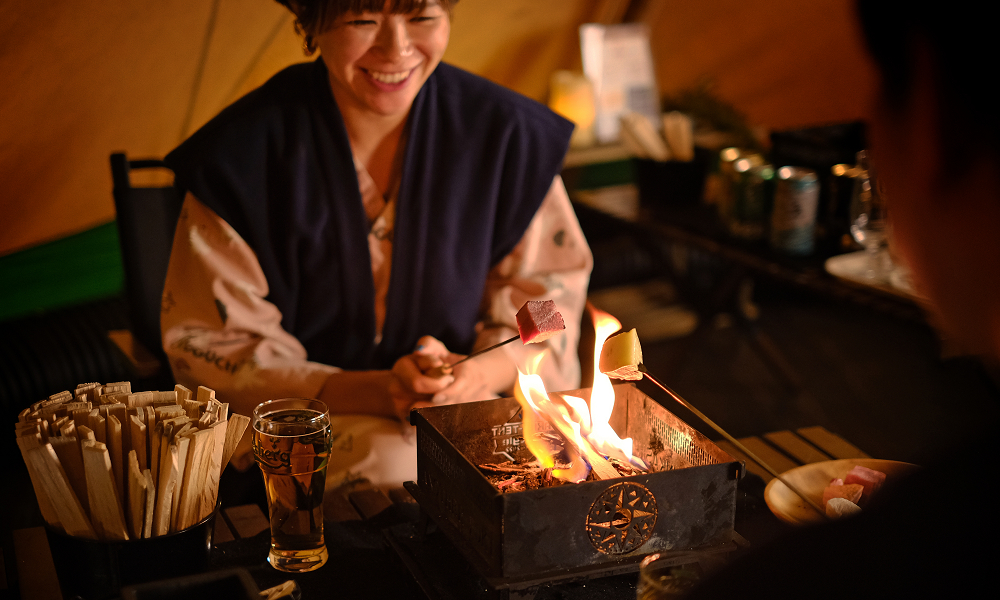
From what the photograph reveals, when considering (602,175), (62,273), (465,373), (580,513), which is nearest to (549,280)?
(465,373)

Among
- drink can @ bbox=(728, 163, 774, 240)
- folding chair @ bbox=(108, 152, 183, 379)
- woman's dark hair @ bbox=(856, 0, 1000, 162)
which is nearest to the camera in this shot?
woman's dark hair @ bbox=(856, 0, 1000, 162)

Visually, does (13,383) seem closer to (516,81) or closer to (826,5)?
(516,81)

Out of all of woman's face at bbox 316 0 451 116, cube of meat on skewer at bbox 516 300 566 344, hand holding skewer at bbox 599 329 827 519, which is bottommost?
hand holding skewer at bbox 599 329 827 519

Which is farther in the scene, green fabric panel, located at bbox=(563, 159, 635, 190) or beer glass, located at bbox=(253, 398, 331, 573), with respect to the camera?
green fabric panel, located at bbox=(563, 159, 635, 190)

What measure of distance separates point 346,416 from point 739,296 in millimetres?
2149

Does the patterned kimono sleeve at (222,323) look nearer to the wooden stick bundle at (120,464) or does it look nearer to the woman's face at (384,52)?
the woman's face at (384,52)

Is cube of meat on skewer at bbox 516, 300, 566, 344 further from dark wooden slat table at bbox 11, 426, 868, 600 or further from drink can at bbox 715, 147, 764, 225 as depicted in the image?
drink can at bbox 715, 147, 764, 225

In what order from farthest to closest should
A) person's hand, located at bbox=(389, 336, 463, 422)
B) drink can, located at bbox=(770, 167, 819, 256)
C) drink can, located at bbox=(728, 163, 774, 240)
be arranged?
drink can, located at bbox=(728, 163, 774, 240)
drink can, located at bbox=(770, 167, 819, 256)
person's hand, located at bbox=(389, 336, 463, 422)

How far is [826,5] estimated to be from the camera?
3.47 meters

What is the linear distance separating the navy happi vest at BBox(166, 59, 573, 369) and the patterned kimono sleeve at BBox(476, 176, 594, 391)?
38 mm

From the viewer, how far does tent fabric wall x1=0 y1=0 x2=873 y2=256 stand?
1972 mm

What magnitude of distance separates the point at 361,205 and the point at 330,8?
371 millimetres

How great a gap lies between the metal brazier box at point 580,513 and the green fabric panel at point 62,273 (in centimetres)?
188

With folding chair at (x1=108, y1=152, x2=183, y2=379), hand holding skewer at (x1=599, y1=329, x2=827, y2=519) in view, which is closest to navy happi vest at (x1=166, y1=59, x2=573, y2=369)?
folding chair at (x1=108, y1=152, x2=183, y2=379)
